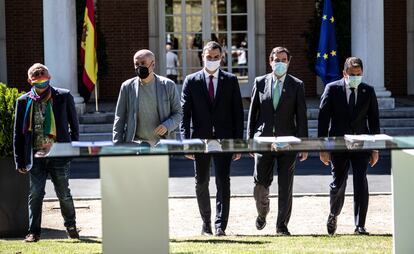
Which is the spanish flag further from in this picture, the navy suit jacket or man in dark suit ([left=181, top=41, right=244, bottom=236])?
the navy suit jacket

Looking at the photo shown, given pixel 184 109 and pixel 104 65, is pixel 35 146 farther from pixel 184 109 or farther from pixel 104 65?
pixel 104 65

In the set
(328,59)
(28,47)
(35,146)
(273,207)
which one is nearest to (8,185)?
(35,146)

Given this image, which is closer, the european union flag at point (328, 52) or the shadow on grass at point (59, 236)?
the shadow on grass at point (59, 236)

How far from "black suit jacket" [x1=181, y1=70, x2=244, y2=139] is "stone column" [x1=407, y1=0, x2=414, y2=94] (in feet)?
43.7

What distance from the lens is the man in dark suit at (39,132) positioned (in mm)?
9547

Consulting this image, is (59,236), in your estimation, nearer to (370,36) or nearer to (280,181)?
(280,181)

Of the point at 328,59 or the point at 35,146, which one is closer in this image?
the point at 35,146

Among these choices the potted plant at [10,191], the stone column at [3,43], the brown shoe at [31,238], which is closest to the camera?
the brown shoe at [31,238]

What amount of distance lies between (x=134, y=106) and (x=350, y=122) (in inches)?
81.9

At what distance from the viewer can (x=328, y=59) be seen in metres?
18.1

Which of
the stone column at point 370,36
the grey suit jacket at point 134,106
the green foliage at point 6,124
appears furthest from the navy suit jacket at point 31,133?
the stone column at point 370,36

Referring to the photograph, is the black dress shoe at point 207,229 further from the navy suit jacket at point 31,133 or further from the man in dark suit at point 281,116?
the navy suit jacket at point 31,133

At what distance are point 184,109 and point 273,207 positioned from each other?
99.5 inches

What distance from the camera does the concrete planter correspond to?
1049cm
